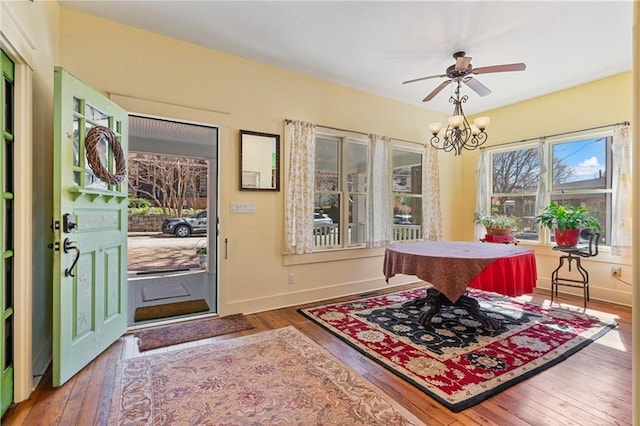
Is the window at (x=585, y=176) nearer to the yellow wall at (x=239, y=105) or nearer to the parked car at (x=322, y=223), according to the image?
the yellow wall at (x=239, y=105)

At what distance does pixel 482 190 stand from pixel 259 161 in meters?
3.78

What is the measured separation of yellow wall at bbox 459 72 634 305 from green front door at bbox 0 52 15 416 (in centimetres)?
575

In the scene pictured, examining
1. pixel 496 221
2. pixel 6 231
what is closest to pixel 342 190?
pixel 496 221

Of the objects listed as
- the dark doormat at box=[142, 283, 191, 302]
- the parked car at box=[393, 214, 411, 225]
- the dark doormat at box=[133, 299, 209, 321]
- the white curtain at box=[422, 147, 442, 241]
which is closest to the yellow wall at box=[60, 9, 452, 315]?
the dark doormat at box=[133, 299, 209, 321]

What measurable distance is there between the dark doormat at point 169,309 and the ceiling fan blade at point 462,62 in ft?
12.1

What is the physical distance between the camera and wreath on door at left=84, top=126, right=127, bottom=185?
2.25 meters

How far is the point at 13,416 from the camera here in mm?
1708

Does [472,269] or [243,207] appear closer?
[472,269]

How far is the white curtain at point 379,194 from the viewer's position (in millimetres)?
4348

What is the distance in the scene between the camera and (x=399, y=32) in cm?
291

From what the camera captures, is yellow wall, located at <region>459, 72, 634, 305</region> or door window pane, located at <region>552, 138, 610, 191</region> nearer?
yellow wall, located at <region>459, 72, 634, 305</region>

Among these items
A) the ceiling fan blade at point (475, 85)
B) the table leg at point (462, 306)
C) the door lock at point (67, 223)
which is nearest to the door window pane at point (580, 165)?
the ceiling fan blade at point (475, 85)

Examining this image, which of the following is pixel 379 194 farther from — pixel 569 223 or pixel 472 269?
pixel 569 223

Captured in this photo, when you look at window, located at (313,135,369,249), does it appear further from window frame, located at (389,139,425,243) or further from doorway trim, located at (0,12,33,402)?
doorway trim, located at (0,12,33,402)
